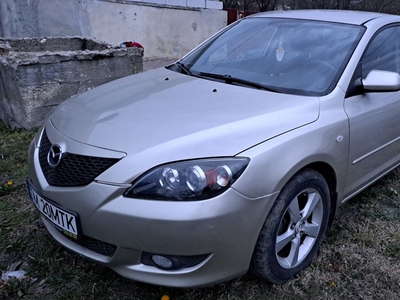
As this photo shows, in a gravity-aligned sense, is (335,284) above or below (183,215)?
below

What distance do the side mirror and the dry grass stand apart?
102 centimetres

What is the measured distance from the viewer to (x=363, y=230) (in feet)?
9.78

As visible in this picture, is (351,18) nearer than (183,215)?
No

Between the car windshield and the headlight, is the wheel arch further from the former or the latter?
the headlight

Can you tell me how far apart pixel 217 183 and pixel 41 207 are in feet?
3.39

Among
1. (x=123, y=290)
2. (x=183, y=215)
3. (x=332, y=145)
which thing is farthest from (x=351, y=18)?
(x=123, y=290)

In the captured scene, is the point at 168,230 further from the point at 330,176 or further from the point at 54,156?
the point at 330,176

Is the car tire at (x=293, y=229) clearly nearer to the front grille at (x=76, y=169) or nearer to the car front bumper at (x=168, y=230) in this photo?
the car front bumper at (x=168, y=230)

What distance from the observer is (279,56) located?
2.97m

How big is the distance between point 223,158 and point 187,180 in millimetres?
199

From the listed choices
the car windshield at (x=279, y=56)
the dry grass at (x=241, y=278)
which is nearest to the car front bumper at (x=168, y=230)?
the dry grass at (x=241, y=278)

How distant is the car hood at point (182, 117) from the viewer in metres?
2.01

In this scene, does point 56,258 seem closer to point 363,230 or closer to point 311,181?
point 311,181

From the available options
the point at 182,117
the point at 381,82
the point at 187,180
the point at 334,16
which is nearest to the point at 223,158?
the point at 187,180
